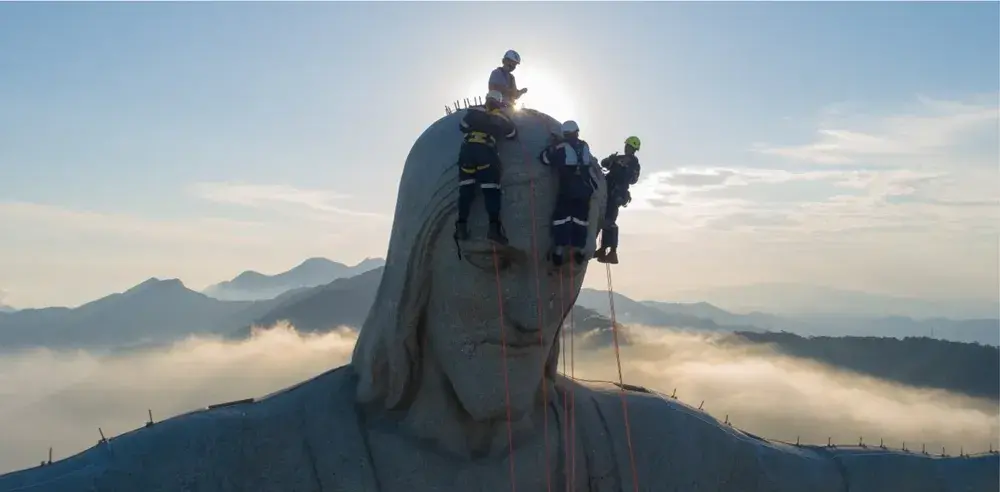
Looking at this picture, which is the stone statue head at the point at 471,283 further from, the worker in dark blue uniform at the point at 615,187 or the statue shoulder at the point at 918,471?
the statue shoulder at the point at 918,471

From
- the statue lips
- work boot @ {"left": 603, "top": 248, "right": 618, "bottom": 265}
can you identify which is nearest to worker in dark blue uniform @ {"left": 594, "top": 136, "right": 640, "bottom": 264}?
work boot @ {"left": 603, "top": 248, "right": 618, "bottom": 265}

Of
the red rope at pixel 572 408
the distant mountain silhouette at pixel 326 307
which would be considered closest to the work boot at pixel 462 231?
the red rope at pixel 572 408

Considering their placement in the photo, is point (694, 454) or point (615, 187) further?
point (694, 454)

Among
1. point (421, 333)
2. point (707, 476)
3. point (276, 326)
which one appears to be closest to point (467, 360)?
point (421, 333)

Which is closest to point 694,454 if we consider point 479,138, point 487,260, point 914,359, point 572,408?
point 572,408

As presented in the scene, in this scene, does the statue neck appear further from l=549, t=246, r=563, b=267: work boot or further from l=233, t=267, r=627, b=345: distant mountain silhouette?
l=233, t=267, r=627, b=345: distant mountain silhouette

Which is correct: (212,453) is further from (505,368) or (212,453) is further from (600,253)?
(600,253)

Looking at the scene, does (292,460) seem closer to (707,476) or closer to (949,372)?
(707,476)
